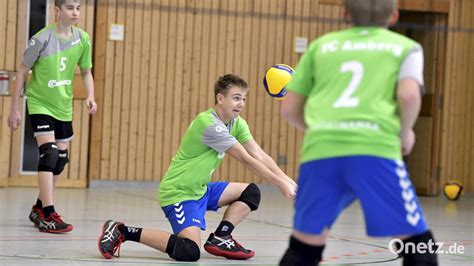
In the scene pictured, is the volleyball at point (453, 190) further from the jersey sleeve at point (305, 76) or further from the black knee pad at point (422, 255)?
the jersey sleeve at point (305, 76)

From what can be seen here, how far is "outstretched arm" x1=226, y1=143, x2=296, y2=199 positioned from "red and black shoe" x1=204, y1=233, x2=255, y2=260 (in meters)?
0.59

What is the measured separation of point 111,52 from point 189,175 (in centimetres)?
628

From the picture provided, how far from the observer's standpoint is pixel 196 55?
12.5m

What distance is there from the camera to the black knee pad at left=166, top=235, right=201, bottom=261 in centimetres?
592

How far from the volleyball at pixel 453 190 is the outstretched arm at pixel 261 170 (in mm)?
7257

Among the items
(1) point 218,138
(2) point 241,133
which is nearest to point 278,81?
(2) point 241,133

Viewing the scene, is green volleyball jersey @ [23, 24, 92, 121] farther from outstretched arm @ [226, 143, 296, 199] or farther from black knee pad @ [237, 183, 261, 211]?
outstretched arm @ [226, 143, 296, 199]

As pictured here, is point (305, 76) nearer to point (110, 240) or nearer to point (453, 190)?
point (110, 240)

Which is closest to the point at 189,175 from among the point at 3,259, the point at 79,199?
the point at 3,259

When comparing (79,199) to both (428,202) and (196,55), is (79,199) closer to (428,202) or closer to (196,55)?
(196,55)

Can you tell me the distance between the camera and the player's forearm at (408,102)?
11.4 feet

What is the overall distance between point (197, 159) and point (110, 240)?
74 centimetres

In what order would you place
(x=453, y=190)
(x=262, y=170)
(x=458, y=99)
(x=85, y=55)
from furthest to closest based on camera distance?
(x=458, y=99) → (x=453, y=190) → (x=85, y=55) → (x=262, y=170)

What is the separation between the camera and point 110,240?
5.95m
